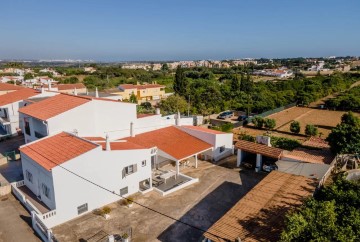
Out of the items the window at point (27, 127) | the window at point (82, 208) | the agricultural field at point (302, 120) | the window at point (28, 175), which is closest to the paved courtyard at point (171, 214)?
the window at point (82, 208)

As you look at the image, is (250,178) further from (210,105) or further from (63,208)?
(210,105)

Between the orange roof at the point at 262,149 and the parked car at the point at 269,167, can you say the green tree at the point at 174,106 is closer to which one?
the orange roof at the point at 262,149

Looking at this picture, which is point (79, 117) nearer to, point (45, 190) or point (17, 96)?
point (45, 190)

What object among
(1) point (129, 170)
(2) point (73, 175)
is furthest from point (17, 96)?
(2) point (73, 175)

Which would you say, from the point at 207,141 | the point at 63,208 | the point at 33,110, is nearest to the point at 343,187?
the point at 207,141

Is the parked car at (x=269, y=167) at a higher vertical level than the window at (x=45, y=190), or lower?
lower

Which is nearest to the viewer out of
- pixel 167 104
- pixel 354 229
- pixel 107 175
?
pixel 354 229

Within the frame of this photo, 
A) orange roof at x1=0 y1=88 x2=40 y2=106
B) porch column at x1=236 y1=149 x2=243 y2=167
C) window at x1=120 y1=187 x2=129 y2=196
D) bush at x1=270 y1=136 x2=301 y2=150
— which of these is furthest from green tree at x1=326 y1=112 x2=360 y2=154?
orange roof at x1=0 y1=88 x2=40 y2=106
